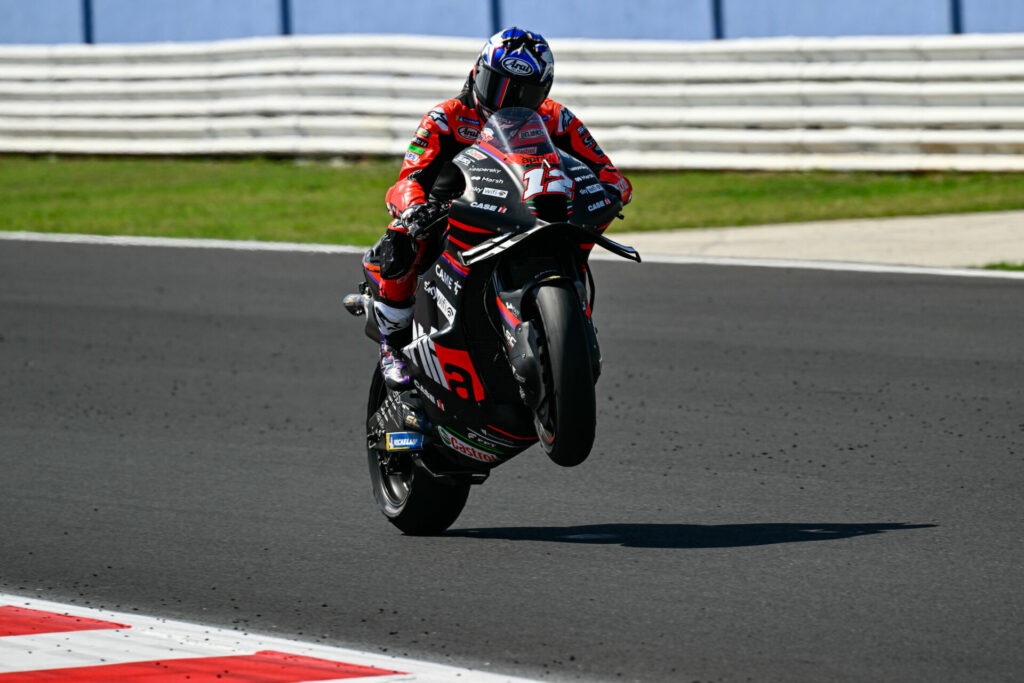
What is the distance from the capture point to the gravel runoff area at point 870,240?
539 inches

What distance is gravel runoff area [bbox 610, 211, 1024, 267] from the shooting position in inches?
→ 539

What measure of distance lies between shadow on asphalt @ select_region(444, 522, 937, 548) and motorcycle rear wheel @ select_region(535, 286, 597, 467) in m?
0.98

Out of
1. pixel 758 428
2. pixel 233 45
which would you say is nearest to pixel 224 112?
pixel 233 45

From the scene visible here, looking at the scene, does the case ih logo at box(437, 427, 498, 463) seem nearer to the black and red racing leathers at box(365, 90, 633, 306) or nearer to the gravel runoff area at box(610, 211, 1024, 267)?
the black and red racing leathers at box(365, 90, 633, 306)

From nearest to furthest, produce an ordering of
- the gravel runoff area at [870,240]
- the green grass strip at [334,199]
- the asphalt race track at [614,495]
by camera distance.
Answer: the asphalt race track at [614,495] < the gravel runoff area at [870,240] < the green grass strip at [334,199]

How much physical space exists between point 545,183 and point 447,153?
68 centimetres

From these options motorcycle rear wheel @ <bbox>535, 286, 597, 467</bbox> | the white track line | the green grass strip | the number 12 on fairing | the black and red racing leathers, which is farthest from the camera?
the green grass strip

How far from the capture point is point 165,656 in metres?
4.87

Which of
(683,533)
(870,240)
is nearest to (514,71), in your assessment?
(683,533)

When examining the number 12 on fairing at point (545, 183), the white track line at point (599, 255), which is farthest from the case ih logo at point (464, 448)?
the white track line at point (599, 255)

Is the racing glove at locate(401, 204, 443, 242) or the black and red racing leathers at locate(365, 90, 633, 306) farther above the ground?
the black and red racing leathers at locate(365, 90, 633, 306)

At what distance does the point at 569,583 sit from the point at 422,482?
2.93ft

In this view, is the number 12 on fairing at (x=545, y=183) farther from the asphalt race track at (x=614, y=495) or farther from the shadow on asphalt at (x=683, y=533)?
the shadow on asphalt at (x=683, y=533)

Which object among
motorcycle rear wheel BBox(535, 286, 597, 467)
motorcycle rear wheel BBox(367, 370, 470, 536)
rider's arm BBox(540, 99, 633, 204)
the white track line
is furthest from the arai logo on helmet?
the white track line
